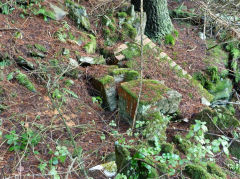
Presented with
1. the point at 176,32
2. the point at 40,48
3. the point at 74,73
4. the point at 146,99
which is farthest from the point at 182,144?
the point at 176,32

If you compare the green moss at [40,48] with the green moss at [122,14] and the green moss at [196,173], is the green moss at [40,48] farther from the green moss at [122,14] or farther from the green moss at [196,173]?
the green moss at [196,173]

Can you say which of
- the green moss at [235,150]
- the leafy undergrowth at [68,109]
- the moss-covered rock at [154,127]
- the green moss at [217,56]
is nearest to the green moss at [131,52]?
the leafy undergrowth at [68,109]

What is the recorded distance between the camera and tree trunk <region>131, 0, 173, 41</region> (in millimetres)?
6539

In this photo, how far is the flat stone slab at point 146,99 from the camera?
3592 mm

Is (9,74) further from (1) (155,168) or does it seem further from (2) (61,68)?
(1) (155,168)

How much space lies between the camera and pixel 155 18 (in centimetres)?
659

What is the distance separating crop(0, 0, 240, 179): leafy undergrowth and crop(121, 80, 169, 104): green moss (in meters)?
0.42

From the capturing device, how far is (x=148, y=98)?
3.62m

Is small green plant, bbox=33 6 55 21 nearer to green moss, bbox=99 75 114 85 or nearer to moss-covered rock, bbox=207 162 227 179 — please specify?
green moss, bbox=99 75 114 85

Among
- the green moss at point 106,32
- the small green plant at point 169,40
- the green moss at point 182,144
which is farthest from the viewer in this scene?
the small green plant at point 169,40

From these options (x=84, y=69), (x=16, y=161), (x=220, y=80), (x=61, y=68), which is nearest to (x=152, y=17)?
(x=220, y=80)

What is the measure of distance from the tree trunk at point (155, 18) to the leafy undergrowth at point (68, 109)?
857mm

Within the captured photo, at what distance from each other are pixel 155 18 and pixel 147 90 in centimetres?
351

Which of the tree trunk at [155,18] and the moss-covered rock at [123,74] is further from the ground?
the tree trunk at [155,18]
